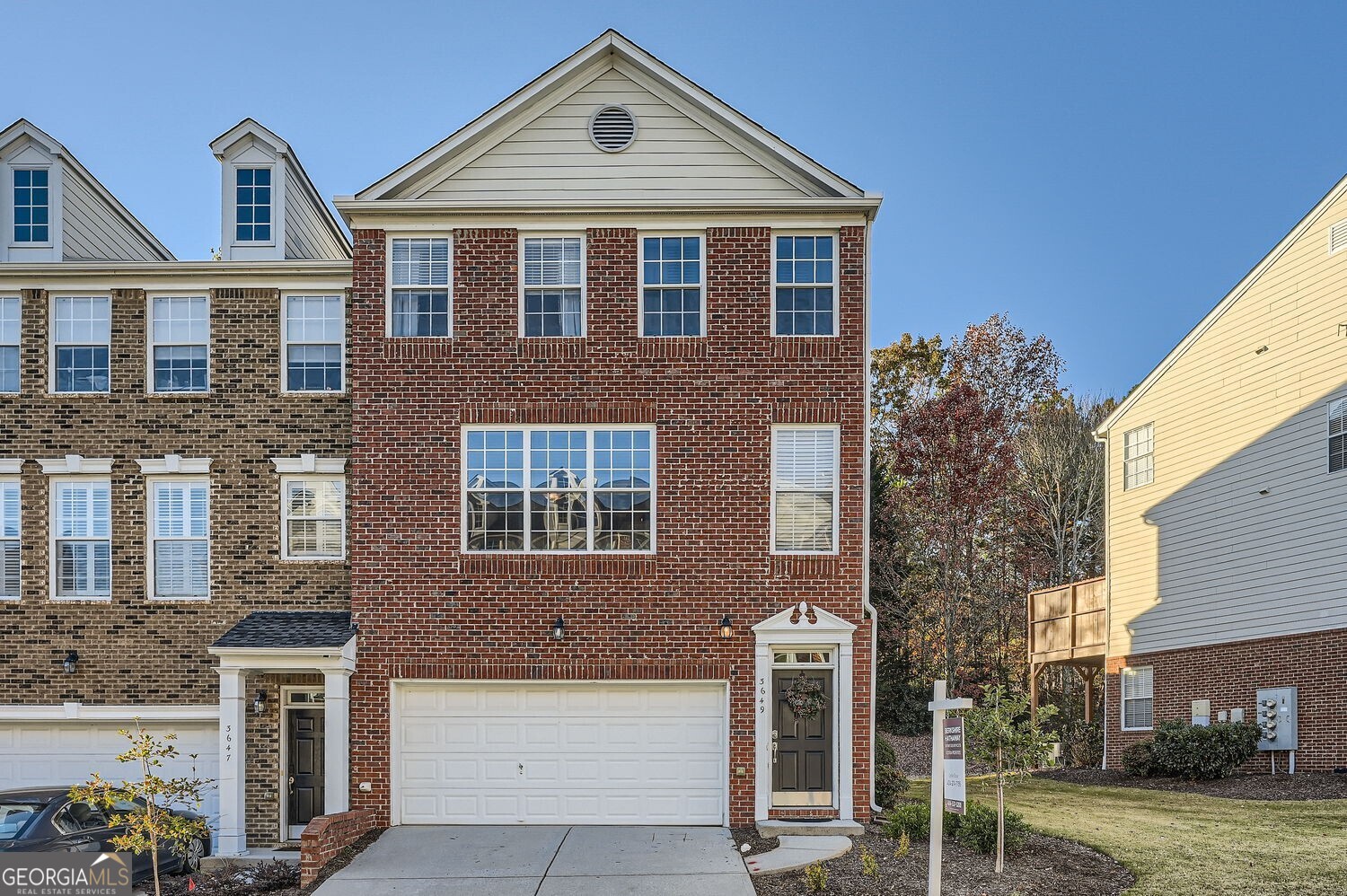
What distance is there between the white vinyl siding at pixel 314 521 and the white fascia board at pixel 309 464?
0.13 m

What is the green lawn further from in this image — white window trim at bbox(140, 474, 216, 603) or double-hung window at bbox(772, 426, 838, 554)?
white window trim at bbox(140, 474, 216, 603)

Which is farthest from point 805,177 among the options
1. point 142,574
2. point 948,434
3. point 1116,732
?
point 948,434

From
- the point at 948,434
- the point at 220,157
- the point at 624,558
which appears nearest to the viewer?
the point at 624,558

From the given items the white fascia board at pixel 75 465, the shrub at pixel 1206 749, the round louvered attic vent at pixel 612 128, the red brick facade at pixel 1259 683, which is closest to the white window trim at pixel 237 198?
the white fascia board at pixel 75 465

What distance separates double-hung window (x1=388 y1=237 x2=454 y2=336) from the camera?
54.2ft

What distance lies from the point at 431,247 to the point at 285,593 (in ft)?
17.6

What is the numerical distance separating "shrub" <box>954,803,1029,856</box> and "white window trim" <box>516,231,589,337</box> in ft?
26.4

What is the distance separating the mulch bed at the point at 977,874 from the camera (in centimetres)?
1227

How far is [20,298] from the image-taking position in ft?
56.0

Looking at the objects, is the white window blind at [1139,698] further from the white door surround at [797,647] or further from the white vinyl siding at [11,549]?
the white vinyl siding at [11,549]

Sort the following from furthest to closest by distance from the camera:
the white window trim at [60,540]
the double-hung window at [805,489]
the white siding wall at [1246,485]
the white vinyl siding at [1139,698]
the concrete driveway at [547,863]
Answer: the white vinyl siding at [1139,698]
the white siding wall at [1246,485]
the white window trim at [60,540]
the double-hung window at [805,489]
the concrete driveway at [547,863]

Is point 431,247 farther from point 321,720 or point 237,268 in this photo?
point 321,720

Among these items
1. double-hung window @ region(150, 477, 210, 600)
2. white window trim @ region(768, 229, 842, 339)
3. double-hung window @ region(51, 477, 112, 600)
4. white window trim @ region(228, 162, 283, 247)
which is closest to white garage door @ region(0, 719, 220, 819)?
double-hung window @ region(51, 477, 112, 600)

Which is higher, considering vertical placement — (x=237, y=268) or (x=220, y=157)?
(x=220, y=157)
